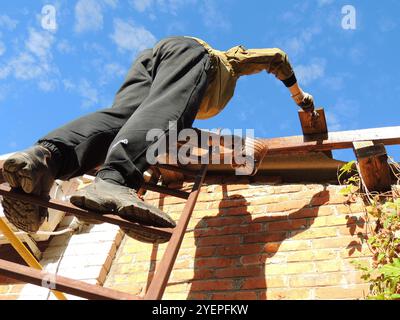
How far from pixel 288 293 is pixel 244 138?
3.17 feet

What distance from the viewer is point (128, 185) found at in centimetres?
186

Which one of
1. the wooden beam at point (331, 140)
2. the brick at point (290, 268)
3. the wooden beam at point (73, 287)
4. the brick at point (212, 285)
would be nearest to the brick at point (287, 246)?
the brick at point (290, 268)

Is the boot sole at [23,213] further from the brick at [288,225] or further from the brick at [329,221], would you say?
the brick at [329,221]

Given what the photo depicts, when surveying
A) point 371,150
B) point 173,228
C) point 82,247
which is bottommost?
point 173,228

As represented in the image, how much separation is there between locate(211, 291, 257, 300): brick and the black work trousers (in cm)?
103

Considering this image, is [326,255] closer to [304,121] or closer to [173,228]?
[304,121]

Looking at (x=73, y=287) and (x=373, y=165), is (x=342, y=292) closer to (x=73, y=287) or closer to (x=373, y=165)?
(x=373, y=165)

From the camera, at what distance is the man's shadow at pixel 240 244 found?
2674 millimetres

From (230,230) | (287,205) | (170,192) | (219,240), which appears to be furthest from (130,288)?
(287,205)

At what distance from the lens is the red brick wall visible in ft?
8.42

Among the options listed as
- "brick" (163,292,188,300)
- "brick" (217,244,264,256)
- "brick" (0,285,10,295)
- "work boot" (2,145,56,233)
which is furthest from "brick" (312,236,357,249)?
"brick" (0,285,10,295)

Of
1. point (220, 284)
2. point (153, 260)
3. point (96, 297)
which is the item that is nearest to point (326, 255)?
point (220, 284)

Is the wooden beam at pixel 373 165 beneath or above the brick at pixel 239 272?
above

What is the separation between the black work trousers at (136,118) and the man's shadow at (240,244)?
1008 millimetres
